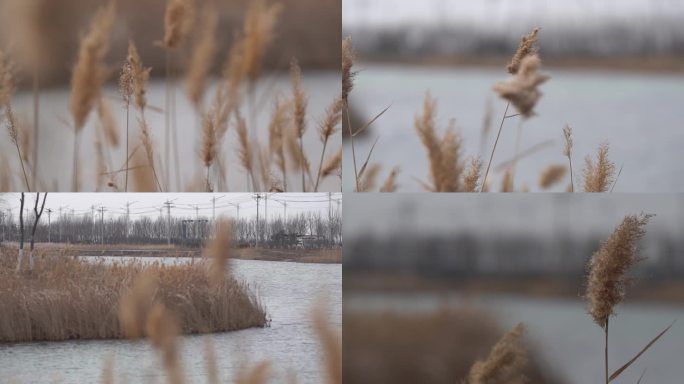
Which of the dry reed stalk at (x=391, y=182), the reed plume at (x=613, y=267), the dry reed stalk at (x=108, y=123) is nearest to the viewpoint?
the reed plume at (x=613, y=267)

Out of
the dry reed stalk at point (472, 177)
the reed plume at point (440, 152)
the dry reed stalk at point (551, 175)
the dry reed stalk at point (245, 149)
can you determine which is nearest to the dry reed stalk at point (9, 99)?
the dry reed stalk at point (245, 149)

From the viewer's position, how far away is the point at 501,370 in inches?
135

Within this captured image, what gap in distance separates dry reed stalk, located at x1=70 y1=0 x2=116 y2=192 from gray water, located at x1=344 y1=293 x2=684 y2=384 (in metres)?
1.91

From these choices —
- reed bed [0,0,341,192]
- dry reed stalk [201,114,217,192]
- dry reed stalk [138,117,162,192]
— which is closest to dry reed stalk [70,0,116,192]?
reed bed [0,0,341,192]

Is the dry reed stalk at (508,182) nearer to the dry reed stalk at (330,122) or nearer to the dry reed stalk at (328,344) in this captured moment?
the dry reed stalk at (330,122)

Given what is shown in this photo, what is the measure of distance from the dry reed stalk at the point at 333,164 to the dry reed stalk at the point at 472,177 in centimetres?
51

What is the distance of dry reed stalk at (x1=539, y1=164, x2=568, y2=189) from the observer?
3.44m

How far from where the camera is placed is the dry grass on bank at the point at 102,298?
3.51m

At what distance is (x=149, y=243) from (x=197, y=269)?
0.22m

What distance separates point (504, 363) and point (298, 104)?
51.9 inches

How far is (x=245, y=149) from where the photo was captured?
3.54m

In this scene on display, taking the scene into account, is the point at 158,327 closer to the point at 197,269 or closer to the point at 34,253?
the point at 197,269

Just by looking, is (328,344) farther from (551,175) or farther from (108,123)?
(108,123)

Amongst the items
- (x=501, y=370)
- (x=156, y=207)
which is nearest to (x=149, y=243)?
(x=156, y=207)
